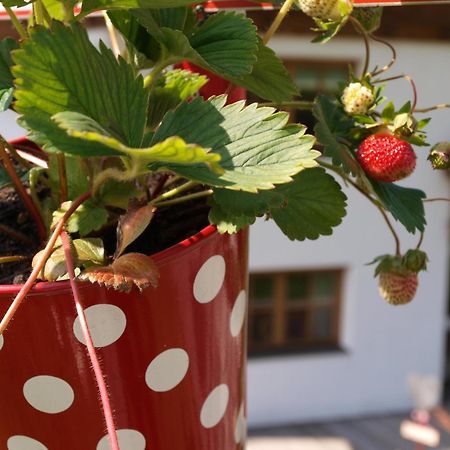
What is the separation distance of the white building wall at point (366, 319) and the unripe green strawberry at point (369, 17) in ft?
9.62

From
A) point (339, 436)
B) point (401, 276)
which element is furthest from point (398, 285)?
point (339, 436)

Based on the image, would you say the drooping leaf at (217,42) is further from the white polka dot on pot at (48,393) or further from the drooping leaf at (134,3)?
the white polka dot on pot at (48,393)

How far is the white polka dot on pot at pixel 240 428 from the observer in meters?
0.34

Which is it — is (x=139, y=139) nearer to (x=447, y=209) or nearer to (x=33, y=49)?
(x=33, y=49)

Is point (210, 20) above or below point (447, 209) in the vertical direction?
above

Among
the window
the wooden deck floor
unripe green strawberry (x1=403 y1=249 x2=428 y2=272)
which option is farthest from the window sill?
unripe green strawberry (x1=403 y1=249 x2=428 y2=272)

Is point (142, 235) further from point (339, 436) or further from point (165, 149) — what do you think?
point (339, 436)

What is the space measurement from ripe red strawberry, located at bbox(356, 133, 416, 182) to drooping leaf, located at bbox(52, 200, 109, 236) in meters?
0.12

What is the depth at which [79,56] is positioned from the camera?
0.81ft

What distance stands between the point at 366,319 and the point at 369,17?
11.4 feet

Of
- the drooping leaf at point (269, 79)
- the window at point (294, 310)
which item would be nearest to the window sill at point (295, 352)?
the window at point (294, 310)

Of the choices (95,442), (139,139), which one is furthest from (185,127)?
(95,442)

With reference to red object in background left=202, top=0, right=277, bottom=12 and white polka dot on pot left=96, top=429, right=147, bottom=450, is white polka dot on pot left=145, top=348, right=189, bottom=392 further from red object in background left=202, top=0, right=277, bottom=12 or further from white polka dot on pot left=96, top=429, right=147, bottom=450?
red object in background left=202, top=0, right=277, bottom=12

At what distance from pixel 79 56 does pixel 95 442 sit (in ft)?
0.49
